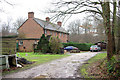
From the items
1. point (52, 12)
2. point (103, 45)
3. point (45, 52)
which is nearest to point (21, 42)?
point (45, 52)

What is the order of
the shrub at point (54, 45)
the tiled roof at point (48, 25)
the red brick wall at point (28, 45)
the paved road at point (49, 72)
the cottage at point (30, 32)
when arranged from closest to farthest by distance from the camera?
the paved road at point (49, 72)
the tiled roof at point (48, 25)
the shrub at point (54, 45)
the red brick wall at point (28, 45)
the cottage at point (30, 32)

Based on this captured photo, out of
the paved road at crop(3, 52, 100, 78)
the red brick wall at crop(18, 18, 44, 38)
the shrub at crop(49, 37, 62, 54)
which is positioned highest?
the red brick wall at crop(18, 18, 44, 38)

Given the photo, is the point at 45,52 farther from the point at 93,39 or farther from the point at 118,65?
the point at 93,39

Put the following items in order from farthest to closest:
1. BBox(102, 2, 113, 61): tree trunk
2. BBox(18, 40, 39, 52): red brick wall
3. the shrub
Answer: BBox(18, 40, 39, 52): red brick wall < the shrub < BBox(102, 2, 113, 61): tree trunk

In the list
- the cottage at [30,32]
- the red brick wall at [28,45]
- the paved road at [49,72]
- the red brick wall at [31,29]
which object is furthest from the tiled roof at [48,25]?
the red brick wall at [28,45]

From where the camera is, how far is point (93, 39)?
43938 millimetres

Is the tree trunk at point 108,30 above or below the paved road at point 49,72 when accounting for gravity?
above

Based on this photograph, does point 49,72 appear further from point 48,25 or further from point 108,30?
point 48,25

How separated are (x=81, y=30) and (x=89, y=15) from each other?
4213cm

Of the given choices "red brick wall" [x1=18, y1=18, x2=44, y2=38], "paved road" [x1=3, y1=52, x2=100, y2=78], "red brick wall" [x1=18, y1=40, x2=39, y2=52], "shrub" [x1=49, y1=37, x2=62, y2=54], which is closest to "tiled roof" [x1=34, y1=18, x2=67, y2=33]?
"red brick wall" [x1=18, y1=18, x2=44, y2=38]

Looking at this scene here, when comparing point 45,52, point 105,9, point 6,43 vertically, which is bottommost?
point 45,52

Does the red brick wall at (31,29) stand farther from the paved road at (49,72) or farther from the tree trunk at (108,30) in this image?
the tree trunk at (108,30)

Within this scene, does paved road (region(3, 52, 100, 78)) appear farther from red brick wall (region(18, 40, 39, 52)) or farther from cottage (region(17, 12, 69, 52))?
cottage (region(17, 12, 69, 52))

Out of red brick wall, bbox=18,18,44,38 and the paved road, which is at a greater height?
red brick wall, bbox=18,18,44,38
